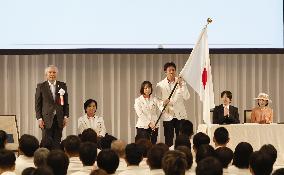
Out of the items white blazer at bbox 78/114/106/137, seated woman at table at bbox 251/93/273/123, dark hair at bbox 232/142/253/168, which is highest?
seated woman at table at bbox 251/93/273/123

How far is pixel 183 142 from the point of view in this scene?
6129 mm

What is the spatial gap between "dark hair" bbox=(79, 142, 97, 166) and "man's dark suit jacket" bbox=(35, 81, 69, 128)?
10.6 ft

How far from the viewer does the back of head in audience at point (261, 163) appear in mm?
4621

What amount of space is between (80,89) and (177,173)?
20.5 feet

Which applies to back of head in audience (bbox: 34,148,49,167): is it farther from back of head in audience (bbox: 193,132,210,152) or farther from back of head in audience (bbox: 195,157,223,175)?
back of head in audience (bbox: 193,132,210,152)

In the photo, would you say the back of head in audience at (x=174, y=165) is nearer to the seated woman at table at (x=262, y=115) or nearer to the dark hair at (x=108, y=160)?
the dark hair at (x=108, y=160)

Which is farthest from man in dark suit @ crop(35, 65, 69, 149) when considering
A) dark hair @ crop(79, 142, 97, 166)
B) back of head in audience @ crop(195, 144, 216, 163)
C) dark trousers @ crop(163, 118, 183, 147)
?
back of head in audience @ crop(195, 144, 216, 163)

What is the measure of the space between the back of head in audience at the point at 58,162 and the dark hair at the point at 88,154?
17.7 inches

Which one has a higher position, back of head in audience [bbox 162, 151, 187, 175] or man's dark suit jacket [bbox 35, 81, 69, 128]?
man's dark suit jacket [bbox 35, 81, 69, 128]

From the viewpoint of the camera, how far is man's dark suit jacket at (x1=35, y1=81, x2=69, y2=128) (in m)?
8.44

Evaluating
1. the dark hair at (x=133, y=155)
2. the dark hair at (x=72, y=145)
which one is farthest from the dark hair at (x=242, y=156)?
the dark hair at (x=72, y=145)

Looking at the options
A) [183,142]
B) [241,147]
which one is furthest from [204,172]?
[183,142]
